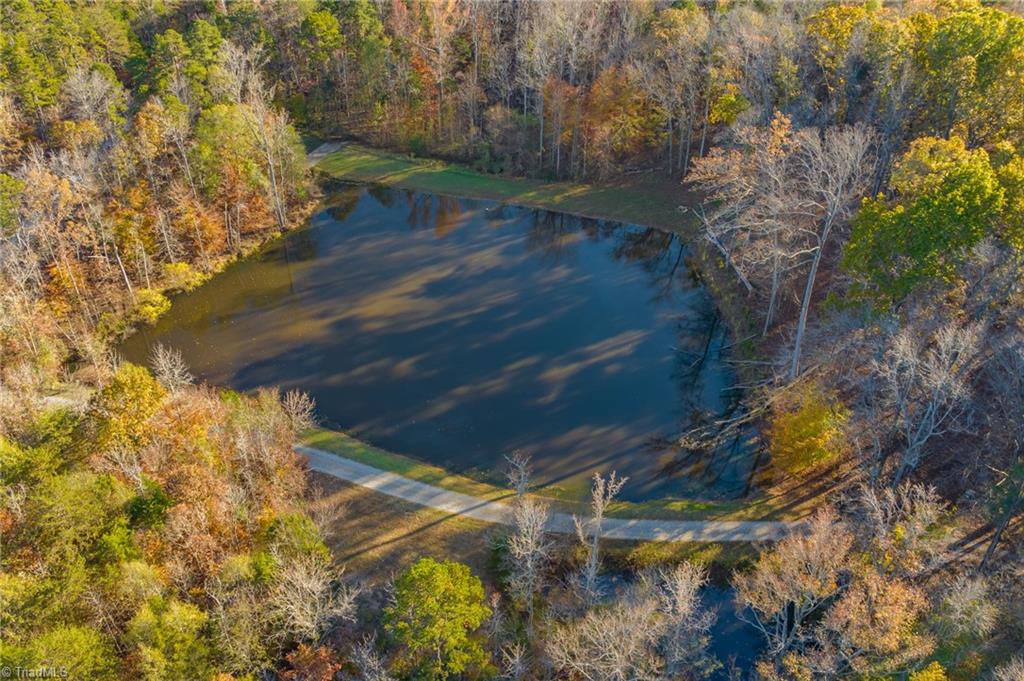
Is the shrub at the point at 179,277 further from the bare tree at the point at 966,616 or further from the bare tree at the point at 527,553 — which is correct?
the bare tree at the point at 966,616

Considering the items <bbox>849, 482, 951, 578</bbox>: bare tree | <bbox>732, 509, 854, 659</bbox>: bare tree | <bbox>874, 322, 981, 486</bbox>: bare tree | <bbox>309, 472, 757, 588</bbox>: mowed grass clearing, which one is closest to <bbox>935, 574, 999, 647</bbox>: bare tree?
<bbox>849, 482, 951, 578</bbox>: bare tree

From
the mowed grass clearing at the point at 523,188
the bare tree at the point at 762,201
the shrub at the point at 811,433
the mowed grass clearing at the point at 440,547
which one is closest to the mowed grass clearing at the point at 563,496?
the mowed grass clearing at the point at 440,547

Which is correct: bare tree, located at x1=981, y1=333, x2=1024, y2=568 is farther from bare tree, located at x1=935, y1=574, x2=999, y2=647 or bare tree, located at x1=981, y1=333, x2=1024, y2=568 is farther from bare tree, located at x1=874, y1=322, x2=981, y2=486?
bare tree, located at x1=935, y1=574, x2=999, y2=647

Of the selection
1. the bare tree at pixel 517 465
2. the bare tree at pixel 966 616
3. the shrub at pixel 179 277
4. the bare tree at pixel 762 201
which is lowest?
the bare tree at pixel 517 465

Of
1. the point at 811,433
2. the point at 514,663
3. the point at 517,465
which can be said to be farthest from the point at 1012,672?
the point at 517,465

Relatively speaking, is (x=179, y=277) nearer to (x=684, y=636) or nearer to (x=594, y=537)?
(x=594, y=537)

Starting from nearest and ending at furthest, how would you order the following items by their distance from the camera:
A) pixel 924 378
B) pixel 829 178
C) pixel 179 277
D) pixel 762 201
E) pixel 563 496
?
pixel 924 378
pixel 829 178
pixel 563 496
pixel 762 201
pixel 179 277
